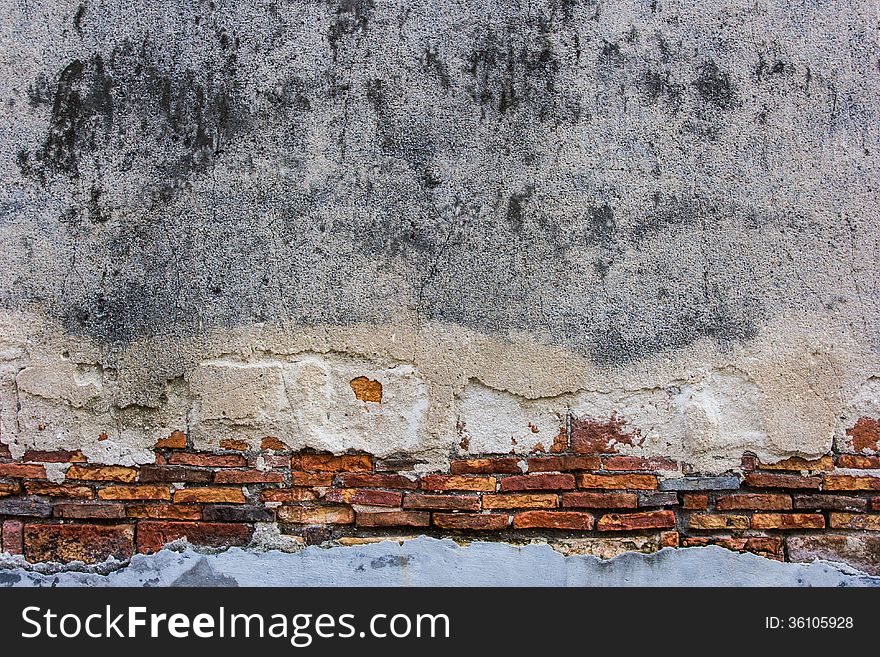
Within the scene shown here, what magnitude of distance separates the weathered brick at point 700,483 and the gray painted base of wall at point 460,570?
20cm

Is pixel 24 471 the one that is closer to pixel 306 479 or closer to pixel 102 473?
pixel 102 473

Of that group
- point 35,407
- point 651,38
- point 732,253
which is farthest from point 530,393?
point 35,407

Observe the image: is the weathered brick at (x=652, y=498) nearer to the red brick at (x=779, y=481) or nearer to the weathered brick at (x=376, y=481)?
the red brick at (x=779, y=481)

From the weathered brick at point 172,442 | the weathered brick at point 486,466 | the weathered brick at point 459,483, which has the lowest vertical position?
the weathered brick at point 459,483

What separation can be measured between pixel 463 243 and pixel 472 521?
0.90 metres

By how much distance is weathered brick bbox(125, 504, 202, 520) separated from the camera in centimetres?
252

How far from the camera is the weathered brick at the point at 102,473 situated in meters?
2.52

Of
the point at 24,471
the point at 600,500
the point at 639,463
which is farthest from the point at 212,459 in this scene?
the point at 639,463

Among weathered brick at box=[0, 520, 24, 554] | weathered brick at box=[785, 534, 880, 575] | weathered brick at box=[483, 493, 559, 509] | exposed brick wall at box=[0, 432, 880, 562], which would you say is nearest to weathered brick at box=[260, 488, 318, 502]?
exposed brick wall at box=[0, 432, 880, 562]

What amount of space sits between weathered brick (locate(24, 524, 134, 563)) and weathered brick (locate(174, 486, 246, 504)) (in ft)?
0.70

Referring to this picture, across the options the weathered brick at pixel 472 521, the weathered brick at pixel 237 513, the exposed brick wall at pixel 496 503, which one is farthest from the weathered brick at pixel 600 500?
the weathered brick at pixel 237 513

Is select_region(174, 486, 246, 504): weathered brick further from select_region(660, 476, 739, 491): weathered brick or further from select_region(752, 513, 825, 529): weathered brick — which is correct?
select_region(752, 513, 825, 529): weathered brick

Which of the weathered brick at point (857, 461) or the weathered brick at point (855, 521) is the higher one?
the weathered brick at point (857, 461)

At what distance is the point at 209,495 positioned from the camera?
2.51 m
